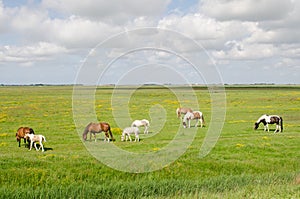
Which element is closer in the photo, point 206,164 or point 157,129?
point 206,164

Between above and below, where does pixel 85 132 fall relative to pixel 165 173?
above

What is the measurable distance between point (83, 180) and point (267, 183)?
308 inches

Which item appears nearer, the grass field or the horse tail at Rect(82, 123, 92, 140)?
the grass field

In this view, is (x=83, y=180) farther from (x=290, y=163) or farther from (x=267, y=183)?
(x=290, y=163)

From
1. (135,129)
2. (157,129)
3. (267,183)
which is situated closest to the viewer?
(267,183)

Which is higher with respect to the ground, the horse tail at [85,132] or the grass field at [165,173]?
the horse tail at [85,132]

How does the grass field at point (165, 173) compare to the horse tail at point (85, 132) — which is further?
the horse tail at point (85, 132)

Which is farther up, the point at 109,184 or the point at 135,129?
the point at 135,129

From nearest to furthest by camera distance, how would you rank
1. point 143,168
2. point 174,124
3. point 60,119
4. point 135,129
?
point 143,168
point 135,129
point 174,124
point 60,119

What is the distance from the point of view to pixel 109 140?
82.3ft

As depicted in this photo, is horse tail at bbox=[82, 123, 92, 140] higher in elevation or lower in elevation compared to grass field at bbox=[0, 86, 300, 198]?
higher

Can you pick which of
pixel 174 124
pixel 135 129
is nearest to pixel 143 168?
pixel 135 129

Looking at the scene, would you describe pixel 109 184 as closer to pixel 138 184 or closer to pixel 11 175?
pixel 138 184

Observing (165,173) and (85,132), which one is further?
(85,132)
